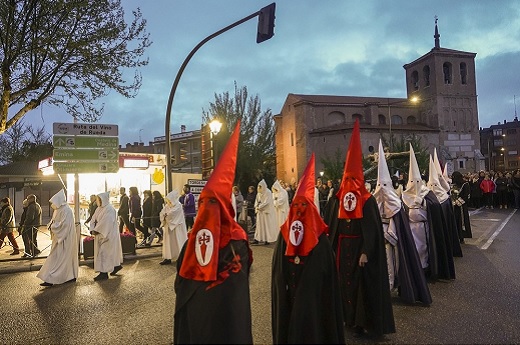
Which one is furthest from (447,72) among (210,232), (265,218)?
(210,232)

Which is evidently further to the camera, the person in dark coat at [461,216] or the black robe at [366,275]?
the person in dark coat at [461,216]

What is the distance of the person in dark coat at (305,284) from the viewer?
12.3 feet

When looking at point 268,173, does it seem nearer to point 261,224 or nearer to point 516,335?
point 261,224

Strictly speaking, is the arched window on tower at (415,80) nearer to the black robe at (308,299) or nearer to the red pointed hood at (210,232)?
the black robe at (308,299)

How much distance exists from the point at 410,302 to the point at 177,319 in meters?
4.38

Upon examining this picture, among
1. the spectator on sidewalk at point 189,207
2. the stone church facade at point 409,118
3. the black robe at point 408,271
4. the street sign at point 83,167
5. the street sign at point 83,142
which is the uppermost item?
the stone church facade at point 409,118

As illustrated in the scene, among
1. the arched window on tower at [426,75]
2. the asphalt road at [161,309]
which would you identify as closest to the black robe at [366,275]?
the asphalt road at [161,309]

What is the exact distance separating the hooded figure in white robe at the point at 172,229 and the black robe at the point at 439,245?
6.38m

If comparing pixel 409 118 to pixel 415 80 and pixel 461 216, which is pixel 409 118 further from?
pixel 461 216

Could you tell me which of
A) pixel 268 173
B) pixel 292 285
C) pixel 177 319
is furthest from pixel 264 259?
pixel 268 173

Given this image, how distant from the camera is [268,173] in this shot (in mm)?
45531

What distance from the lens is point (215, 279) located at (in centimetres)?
316

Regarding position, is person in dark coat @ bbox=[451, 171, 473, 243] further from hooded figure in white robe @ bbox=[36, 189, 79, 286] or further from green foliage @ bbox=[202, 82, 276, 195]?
green foliage @ bbox=[202, 82, 276, 195]

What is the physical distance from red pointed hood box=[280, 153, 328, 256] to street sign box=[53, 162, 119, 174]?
9817 mm
